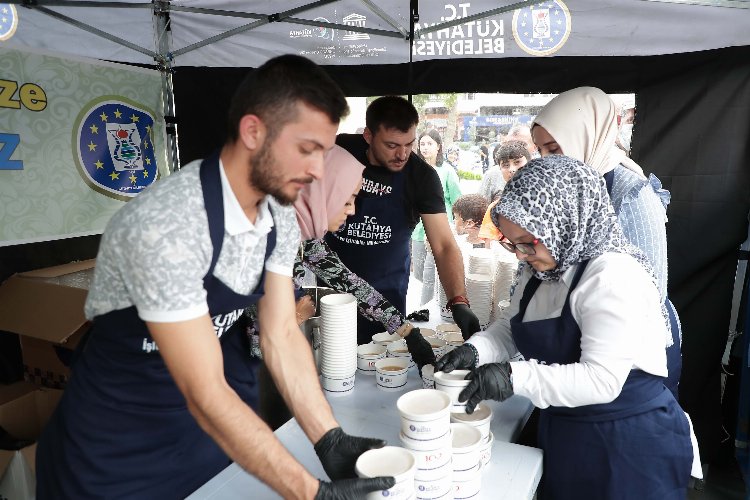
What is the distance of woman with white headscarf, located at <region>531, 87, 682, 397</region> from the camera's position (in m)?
2.15

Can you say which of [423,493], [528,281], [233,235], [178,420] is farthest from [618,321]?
[178,420]

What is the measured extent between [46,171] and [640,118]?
3.62 m

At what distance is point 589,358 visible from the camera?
4.91 ft

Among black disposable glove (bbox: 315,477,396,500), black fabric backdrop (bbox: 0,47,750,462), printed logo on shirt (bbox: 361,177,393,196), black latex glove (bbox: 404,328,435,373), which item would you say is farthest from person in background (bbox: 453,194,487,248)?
black disposable glove (bbox: 315,477,396,500)

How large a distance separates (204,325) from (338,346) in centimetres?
78

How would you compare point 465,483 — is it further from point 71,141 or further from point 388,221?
point 71,141

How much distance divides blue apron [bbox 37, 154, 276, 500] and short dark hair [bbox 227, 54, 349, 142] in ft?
1.23

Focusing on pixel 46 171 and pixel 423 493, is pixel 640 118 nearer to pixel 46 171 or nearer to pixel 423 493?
pixel 423 493

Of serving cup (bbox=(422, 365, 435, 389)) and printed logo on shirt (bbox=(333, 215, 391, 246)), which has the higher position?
printed logo on shirt (bbox=(333, 215, 391, 246))

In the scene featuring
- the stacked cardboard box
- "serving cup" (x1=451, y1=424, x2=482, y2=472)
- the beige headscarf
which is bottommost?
the stacked cardboard box

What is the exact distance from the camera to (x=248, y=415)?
125cm

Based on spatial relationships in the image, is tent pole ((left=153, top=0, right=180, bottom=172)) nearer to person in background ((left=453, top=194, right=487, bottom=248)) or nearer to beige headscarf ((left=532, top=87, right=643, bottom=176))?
person in background ((left=453, top=194, right=487, bottom=248))

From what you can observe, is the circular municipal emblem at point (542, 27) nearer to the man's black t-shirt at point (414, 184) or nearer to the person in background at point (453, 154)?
the man's black t-shirt at point (414, 184)

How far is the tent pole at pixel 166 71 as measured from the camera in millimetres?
3602
